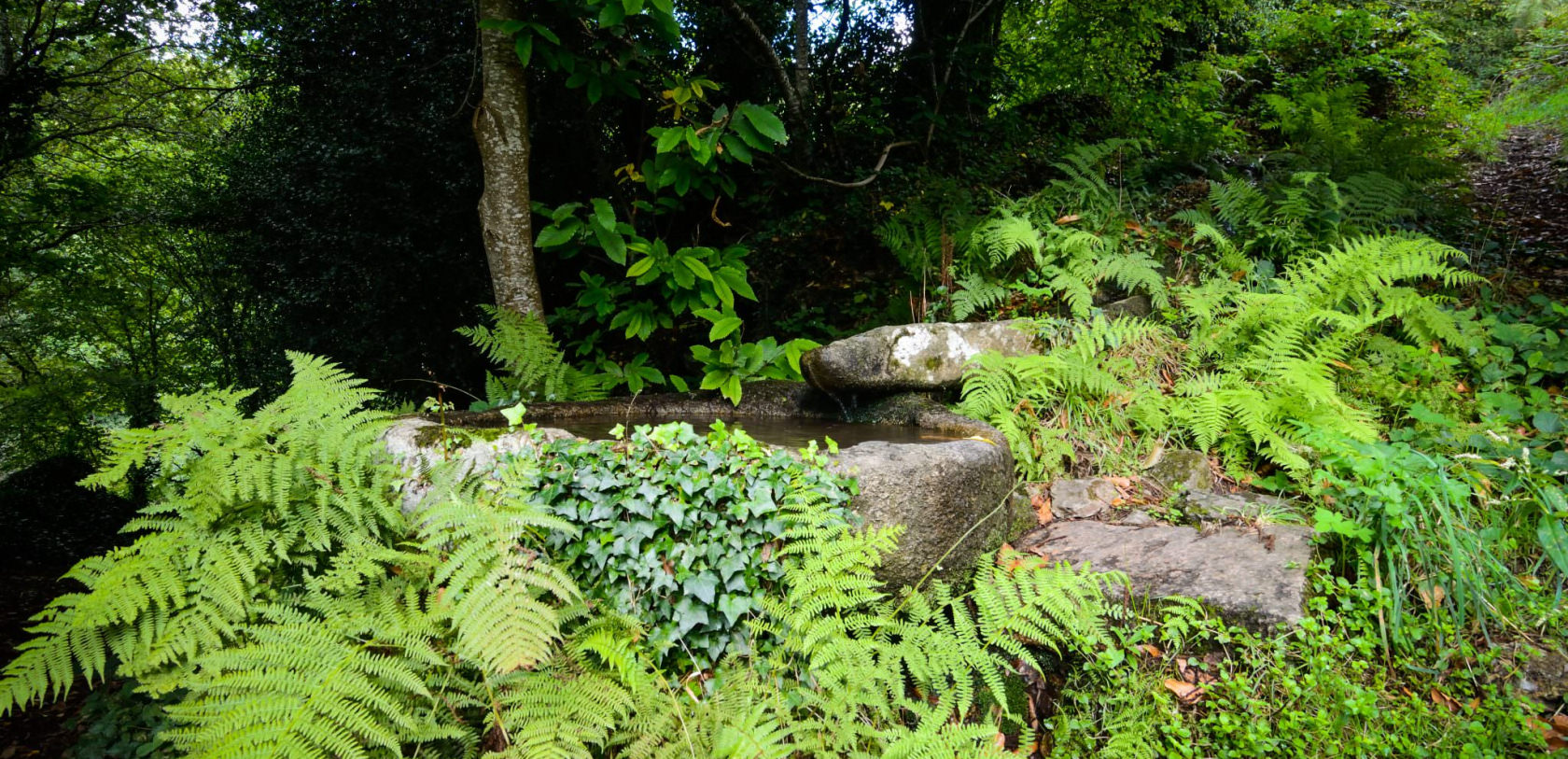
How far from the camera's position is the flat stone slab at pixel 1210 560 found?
245 centimetres

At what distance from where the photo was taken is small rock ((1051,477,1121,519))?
10.9ft

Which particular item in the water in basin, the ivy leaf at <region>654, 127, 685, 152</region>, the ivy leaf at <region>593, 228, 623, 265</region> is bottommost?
the water in basin

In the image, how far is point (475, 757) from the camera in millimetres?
2061

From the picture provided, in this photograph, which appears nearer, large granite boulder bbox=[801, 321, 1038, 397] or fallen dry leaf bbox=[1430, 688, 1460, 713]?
fallen dry leaf bbox=[1430, 688, 1460, 713]

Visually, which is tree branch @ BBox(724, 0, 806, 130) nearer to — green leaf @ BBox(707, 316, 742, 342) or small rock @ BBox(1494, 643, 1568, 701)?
green leaf @ BBox(707, 316, 742, 342)

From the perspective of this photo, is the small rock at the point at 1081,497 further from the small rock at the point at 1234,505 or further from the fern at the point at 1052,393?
the small rock at the point at 1234,505

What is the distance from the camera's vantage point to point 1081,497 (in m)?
3.39

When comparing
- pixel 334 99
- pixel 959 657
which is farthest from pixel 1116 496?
pixel 334 99

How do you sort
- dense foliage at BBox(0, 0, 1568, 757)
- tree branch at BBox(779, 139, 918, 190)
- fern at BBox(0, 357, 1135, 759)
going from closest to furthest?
fern at BBox(0, 357, 1135, 759) < dense foliage at BBox(0, 0, 1568, 757) < tree branch at BBox(779, 139, 918, 190)

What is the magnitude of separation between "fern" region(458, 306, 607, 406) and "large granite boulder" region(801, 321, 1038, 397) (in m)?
1.66

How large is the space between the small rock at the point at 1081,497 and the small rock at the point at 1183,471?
0.26m

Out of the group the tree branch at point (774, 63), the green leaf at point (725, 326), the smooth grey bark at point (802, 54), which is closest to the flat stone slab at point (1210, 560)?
the green leaf at point (725, 326)

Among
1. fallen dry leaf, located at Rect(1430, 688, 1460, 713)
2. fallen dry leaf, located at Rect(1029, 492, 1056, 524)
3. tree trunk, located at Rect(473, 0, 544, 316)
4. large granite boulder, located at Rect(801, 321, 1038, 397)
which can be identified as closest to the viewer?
fallen dry leaf, located at Rect(1430, 688, 1460, 713)

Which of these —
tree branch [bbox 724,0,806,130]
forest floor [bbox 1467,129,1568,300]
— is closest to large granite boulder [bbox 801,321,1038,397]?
tree branch [bbox 724,0,806,130]
